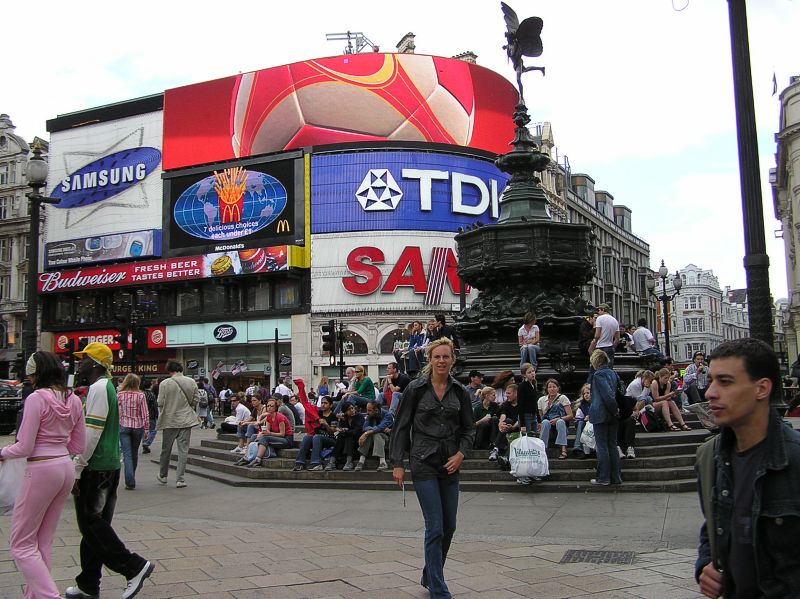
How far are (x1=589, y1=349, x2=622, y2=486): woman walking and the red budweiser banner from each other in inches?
1605

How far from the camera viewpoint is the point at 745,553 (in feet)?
8.10

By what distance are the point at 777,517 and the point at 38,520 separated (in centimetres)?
414

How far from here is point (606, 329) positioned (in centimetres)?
1226

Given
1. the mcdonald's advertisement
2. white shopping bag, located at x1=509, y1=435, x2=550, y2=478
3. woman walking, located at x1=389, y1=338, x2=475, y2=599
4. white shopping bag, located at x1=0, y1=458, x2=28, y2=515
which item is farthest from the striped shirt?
the mcdonald's advertisement

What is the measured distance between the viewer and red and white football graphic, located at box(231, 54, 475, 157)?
5050 cm

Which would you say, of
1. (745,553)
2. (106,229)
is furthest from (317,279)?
(745,553)

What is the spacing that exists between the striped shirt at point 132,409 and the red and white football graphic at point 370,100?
134ft

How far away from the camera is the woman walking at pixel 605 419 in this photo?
930 cm

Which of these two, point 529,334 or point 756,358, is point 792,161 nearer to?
point 529,334

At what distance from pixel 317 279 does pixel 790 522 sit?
157 feet

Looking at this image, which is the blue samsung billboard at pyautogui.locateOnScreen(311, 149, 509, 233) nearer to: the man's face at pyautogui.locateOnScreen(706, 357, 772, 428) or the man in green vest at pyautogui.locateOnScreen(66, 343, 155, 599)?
the man in green vest at pyautogui.locateOnScreen(66, 343, 155, 599)

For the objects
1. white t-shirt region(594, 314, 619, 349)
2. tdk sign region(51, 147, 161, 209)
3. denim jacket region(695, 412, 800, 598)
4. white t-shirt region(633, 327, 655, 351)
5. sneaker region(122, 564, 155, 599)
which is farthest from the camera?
tdk sign region(51, 147, 161, 209)

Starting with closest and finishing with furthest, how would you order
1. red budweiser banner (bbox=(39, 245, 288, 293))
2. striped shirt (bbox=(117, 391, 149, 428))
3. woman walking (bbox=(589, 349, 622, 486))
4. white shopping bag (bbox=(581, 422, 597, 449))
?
woman walking (bbox=(589, 349, 622, 486))
white shopping bag (bbox=(581, 422, 597, 449))
striped shirt (bbox=(117, 391, 149, 428))
red budweiser banner (bbox=(39, 245, 288, 293))

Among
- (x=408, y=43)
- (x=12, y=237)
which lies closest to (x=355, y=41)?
(x=408, y=43)
